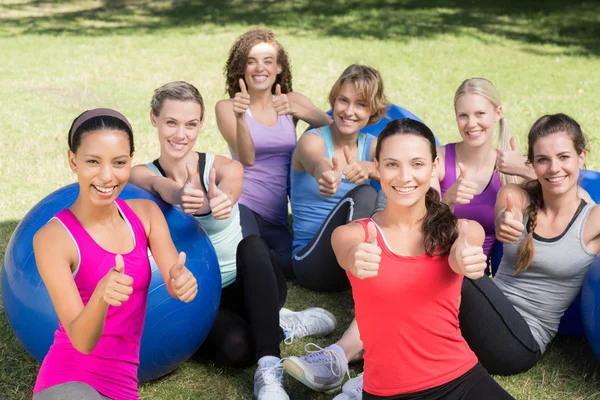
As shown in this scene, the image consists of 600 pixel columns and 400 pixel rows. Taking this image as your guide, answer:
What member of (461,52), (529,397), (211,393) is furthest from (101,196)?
(461,52)

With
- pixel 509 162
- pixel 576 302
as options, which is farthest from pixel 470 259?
pixel 509 162

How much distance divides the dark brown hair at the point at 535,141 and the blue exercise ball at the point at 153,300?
150cm

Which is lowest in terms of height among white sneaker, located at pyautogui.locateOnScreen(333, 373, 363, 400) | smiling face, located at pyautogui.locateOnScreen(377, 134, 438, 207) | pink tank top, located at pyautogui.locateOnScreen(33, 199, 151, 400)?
white sneaker, located at pyautogui.locateOnScreen(333, 373, 363, 400)

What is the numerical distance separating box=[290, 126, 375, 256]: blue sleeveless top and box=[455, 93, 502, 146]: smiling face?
665 millimetres

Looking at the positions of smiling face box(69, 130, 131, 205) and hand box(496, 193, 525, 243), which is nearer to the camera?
smiling face box(69, 130, 131, 205)

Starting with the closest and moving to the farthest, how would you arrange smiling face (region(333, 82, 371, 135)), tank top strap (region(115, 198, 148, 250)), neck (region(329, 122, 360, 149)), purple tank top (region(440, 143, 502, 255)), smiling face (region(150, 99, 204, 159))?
tank top strap (region(115, 198, 148, 250)), smiling face (region(150, 99, 204, 159)), purple tank top (region(440, 143, 502, 255)), smiling face (region(333, 82, 371, 135)), neck (region(329, 122, 360, 149))

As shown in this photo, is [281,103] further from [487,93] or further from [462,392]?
[462,392]

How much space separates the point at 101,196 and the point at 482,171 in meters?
2.41

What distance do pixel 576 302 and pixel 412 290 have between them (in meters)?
1.42

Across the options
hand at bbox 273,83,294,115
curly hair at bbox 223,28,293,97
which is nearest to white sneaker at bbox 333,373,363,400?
hand at bbox 273,83,294,115

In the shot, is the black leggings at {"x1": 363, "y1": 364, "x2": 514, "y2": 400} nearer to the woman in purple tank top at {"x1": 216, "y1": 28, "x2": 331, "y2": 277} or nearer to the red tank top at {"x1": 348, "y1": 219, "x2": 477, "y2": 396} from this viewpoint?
the red tank top at {"x1": 348, "y1": 219, "x2": 477, "y2": 396}

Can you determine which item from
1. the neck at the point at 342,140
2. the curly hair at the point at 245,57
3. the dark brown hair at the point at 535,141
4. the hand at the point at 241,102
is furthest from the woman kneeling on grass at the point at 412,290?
the curly hair at the point at 245,57

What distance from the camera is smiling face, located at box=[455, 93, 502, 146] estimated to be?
4.59 meters

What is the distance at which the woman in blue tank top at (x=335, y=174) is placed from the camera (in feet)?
15.4
